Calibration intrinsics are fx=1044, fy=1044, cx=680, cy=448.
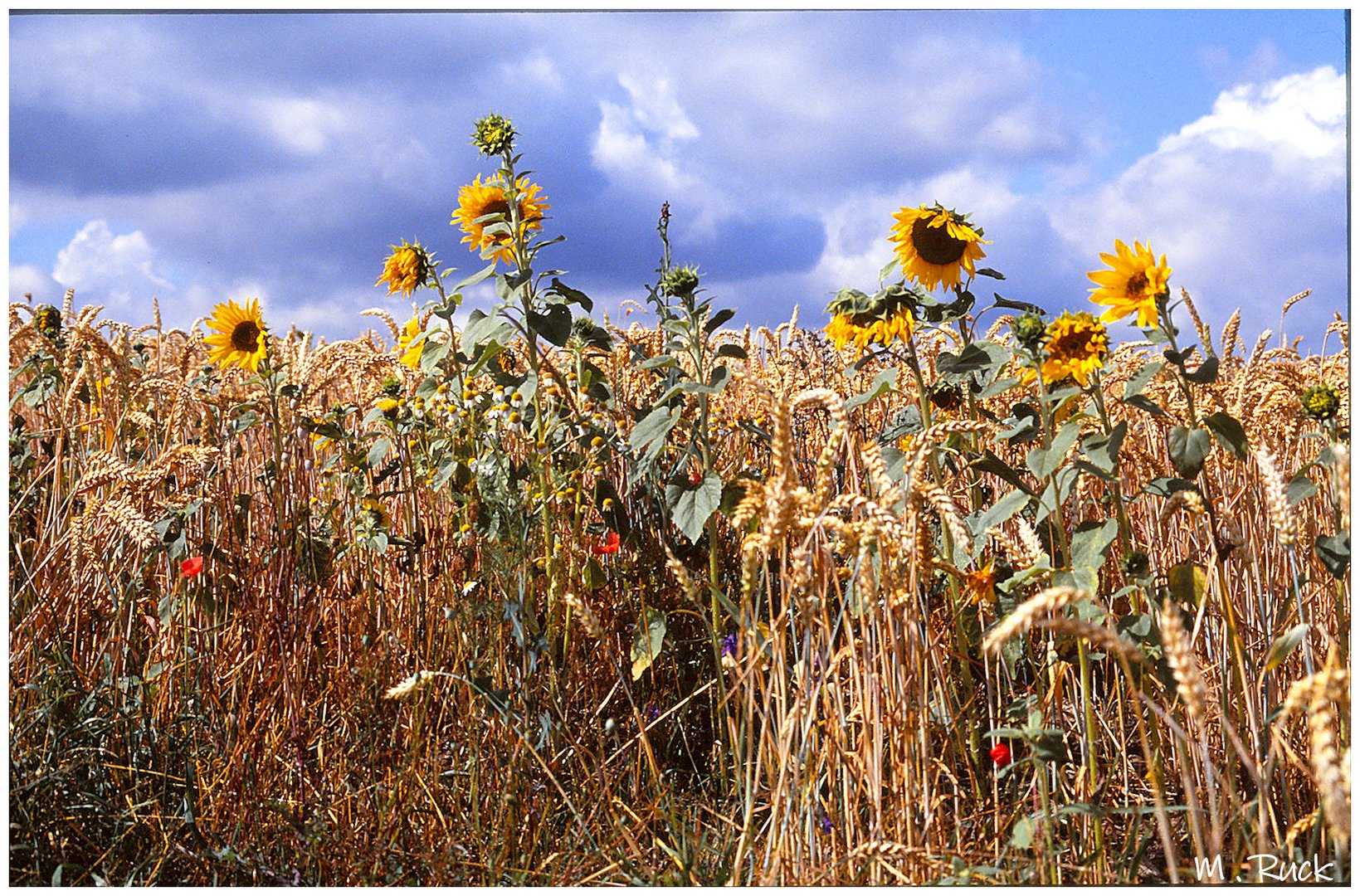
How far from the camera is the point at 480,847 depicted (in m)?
1.80

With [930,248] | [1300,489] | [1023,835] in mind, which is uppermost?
[930,248]

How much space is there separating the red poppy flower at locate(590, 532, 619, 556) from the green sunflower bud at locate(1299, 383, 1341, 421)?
1.19 m

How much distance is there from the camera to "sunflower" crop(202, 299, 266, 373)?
256 cm

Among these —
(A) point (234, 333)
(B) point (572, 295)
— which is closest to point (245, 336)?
(A) point (234, 333)

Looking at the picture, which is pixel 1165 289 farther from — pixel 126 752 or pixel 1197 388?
pixel 126 752

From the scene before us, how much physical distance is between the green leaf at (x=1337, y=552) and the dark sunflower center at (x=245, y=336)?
2.27 m

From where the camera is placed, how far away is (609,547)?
2.01 meters

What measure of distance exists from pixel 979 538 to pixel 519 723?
857 millimetres

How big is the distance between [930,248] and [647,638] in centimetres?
92

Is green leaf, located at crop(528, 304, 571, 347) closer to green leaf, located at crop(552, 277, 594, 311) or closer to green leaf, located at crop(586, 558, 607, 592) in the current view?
green leaf, located at crop(552, 277, 594, 311)

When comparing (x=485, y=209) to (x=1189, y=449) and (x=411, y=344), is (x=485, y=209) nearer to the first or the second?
(x=411, y=344)

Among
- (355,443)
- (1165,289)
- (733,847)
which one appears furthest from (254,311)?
(1165,289)

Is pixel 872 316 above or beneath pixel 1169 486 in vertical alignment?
above

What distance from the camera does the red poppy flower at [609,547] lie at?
201 centimetres
